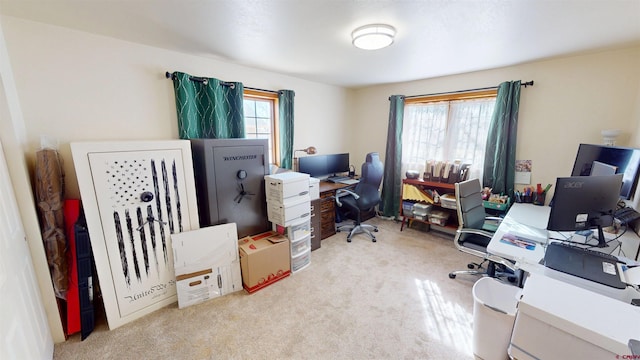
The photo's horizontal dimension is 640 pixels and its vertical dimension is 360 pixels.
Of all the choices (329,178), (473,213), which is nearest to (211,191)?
(329,178)

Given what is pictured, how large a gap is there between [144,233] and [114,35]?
1616mm

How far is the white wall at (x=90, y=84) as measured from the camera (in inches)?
65.9

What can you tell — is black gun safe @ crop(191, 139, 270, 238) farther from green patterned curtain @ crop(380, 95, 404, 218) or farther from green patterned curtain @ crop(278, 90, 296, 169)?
green patterned curtain @ crop(380, 95, 404, 218)

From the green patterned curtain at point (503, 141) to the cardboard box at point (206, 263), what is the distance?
312cm

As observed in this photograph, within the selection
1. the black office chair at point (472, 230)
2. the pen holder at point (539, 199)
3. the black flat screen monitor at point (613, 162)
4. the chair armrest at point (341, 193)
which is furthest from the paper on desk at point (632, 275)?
the chair armrest at point (341, 193)

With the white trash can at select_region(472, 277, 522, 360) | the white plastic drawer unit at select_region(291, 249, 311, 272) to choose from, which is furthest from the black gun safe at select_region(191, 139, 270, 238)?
the white trash can at select_region(472, 277, 522, 360)

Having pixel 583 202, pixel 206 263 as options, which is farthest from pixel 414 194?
pixel 206 263

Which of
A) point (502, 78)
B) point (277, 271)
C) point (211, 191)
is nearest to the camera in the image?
point (211, 191)

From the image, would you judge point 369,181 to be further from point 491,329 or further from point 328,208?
point 491,329

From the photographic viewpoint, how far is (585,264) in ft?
4.33

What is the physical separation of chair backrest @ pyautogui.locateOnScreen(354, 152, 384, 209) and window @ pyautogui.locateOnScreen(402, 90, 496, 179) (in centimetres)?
91

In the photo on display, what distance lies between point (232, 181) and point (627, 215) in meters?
3.21

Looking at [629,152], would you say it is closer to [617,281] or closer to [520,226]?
[520,226]

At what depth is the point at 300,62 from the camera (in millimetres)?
2596
